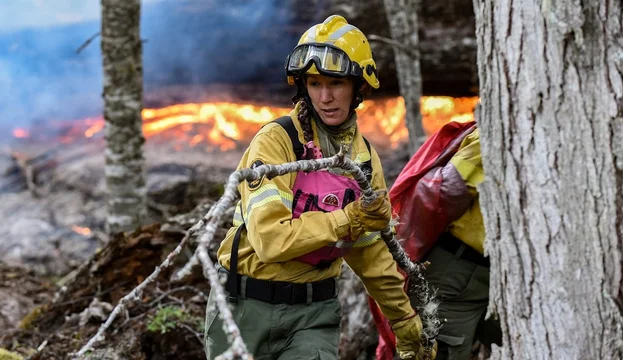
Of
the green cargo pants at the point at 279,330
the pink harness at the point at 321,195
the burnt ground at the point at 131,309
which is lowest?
the burnt ground at the point at 131,309

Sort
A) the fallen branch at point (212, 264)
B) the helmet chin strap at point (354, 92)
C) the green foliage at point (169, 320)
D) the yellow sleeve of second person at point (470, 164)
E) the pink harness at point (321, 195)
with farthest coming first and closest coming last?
the green foliage at point (169, 320) → the yellow sleeve of second person at point (470, 164) → the helmet chin strap at point (354, 92) → the pink harness at point (321, 195) → the fallen branch at point (212, 264)

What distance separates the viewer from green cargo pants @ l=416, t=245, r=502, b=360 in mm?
4160

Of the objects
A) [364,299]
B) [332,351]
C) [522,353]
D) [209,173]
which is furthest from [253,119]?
[522,353]

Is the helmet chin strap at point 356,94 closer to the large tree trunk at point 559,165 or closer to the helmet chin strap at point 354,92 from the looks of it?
the helmet chin strap at point 354,92

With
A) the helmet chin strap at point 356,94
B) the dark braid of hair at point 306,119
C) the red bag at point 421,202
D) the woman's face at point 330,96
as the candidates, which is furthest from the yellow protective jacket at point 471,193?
the dark braid of hair at point 306,119

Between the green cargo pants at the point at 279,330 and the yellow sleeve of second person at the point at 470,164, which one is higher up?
the yellow sleeve of second person at the point at 470,164

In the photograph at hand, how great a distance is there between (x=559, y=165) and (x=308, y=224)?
→ 118 centimetres

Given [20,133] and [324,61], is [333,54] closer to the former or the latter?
[324,61]

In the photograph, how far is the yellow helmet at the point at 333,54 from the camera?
137 inches

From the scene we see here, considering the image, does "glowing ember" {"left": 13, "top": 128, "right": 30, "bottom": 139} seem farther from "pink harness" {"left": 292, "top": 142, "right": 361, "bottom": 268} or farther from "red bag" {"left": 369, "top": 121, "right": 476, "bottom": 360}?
"pink harness" {"left": 292, "top": 142, "right": 361, "bottom": 268}

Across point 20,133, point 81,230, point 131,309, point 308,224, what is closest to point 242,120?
point 81,230

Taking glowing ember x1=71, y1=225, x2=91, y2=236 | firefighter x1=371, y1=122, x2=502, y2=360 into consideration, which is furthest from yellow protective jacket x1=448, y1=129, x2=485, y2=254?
glowing ember x1=71, y1=225, x2=91, y2=236

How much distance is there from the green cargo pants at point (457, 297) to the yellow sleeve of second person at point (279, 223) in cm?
125

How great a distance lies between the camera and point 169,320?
5062 mm
